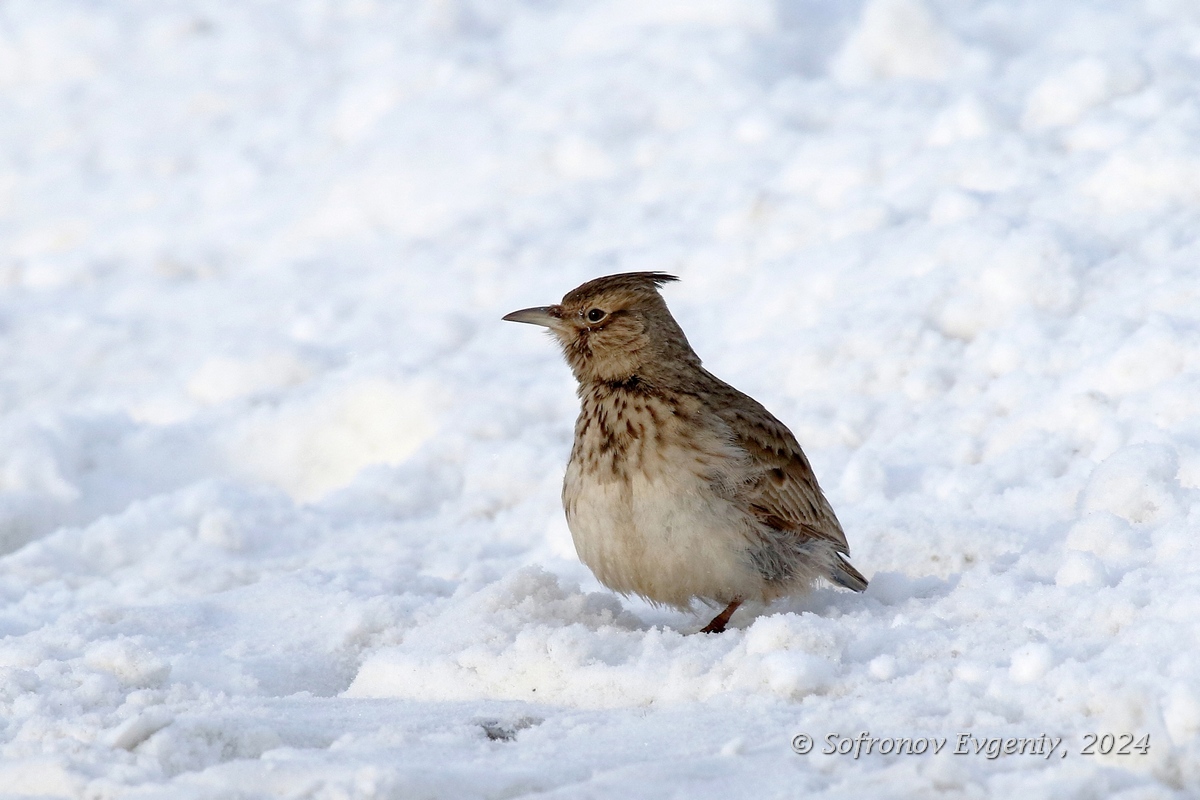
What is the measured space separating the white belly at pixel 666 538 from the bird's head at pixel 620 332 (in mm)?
528

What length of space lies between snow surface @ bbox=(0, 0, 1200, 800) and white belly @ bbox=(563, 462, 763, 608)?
0.85ft

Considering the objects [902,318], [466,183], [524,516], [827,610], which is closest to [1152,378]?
[902,318]

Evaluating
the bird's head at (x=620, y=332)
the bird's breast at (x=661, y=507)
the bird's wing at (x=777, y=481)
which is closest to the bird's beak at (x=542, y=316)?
the bird's head at (x=620, y=332)

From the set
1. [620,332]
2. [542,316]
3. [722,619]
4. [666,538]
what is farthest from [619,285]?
[722,619]

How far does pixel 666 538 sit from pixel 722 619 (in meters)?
0.38

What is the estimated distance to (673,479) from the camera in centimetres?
438

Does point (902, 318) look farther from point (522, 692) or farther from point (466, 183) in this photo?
point (466, 183)

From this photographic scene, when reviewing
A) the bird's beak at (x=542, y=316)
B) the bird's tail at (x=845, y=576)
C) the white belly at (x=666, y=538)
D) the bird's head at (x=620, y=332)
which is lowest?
the bird's tail at (x=845, y=576)

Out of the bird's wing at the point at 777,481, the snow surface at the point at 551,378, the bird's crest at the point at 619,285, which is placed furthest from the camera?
the bird's crest at the point at 619,285

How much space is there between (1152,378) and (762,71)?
4877 millimetres

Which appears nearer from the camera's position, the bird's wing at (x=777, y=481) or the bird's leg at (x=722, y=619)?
the bird's leg at (x=722, y=619)

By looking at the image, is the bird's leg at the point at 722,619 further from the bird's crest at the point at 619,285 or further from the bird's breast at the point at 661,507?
the bird's crest at the point at 619,285

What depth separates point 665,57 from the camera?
1015cm

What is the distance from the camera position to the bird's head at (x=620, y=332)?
15.9ft
